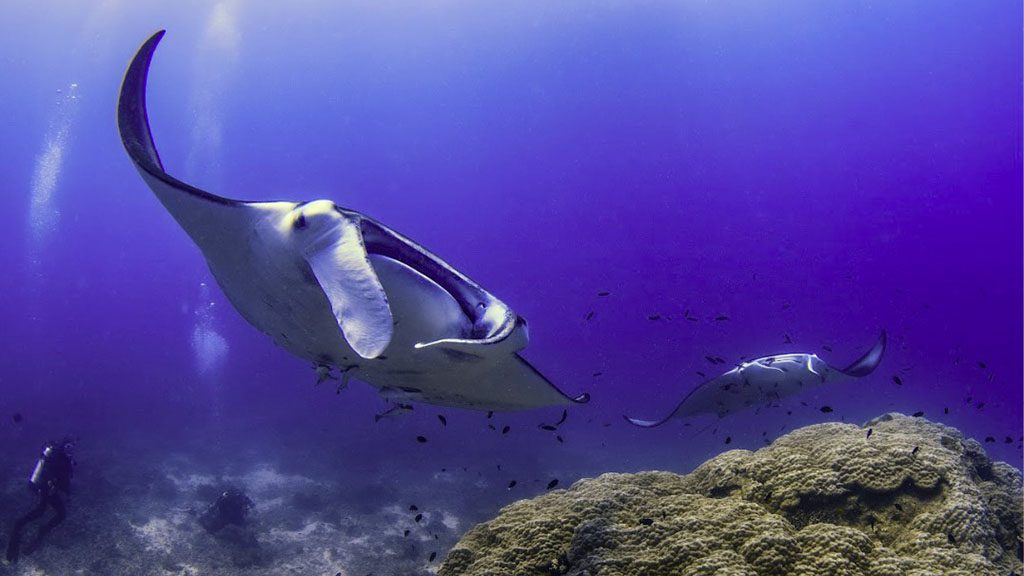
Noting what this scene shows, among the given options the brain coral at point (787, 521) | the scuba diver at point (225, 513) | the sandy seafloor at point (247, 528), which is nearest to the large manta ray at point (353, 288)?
the brain coral at point (787, 521)

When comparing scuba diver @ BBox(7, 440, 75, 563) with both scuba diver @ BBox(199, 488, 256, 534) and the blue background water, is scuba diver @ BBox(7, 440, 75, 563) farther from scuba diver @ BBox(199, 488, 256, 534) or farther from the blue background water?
the blue background water

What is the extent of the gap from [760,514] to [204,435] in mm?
28006

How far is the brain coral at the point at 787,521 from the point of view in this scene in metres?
2.75

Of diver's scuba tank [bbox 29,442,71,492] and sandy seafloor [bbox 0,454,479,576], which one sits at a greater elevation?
diver's scuba tank [bbox 29,442,71,492]

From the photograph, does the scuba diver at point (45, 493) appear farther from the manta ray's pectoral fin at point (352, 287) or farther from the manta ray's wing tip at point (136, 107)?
the manta ray's pectoral fin at point (352, 287)

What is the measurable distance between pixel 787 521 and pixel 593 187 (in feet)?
154

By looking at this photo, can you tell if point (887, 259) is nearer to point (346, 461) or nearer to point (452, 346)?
point (346, 461)

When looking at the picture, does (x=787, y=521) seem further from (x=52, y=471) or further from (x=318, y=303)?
(x=52, y=471)

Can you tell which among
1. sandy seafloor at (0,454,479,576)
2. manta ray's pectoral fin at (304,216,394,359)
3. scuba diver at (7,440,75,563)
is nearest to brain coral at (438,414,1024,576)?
manta ray's pectoral fin at (304,216,394,359)

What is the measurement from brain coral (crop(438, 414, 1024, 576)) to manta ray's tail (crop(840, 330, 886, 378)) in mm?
2360

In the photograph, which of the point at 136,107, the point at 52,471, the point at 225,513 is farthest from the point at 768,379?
the point at 52,471

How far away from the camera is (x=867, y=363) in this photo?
6.89 metres

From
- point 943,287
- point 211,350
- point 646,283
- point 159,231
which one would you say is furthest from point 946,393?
point 159,231

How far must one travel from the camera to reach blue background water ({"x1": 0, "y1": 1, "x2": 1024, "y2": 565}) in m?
33.2
